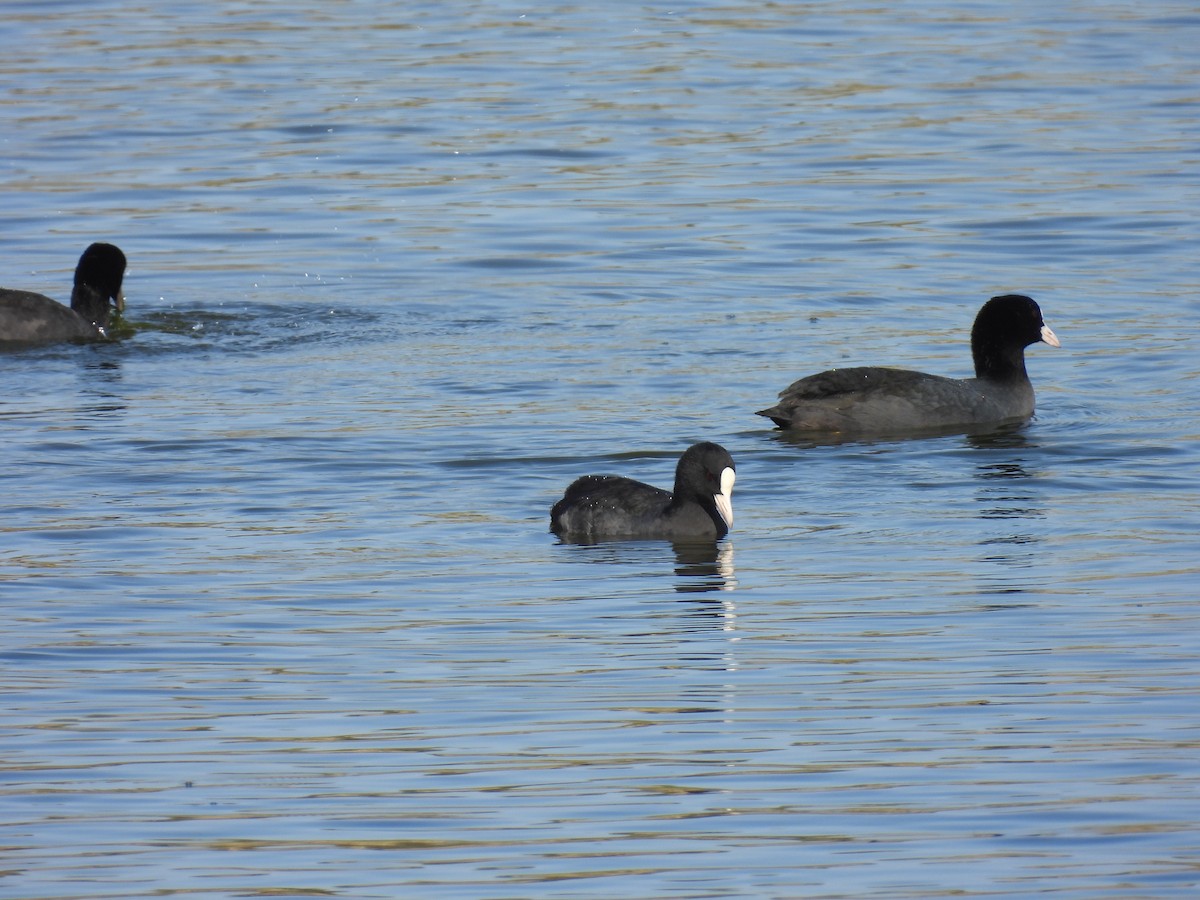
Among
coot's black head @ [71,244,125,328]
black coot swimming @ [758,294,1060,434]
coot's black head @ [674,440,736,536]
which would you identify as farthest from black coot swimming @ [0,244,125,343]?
coot's black head @ [674,440,736,536]

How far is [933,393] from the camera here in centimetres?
1403

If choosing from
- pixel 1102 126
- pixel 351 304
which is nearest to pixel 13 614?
pixel 351 304

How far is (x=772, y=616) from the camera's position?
9.45 m

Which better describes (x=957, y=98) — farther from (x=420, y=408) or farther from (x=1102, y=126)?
(x=420, y=408)

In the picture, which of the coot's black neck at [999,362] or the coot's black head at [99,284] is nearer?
the coot's black neck at [999,362]

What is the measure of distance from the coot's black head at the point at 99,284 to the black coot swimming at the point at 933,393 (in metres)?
6.20

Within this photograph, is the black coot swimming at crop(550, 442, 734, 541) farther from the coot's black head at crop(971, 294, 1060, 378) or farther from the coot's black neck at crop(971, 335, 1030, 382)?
the coot's black head at crop(971, 294, 1060, 378)

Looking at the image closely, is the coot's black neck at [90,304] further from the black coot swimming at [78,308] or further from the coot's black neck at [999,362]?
the coot's black neck at [999,362]

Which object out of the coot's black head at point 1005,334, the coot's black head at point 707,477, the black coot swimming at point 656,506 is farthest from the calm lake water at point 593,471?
the coot's black head at point 1005,334

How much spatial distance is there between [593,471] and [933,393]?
2.61 m

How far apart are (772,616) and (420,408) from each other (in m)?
5.17

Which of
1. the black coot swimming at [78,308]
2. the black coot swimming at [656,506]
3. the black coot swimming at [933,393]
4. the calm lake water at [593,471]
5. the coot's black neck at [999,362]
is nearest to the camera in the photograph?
the calm lake water at [593,471]

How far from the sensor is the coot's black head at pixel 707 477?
442 inches

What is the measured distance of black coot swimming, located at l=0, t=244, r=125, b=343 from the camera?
16781mm
